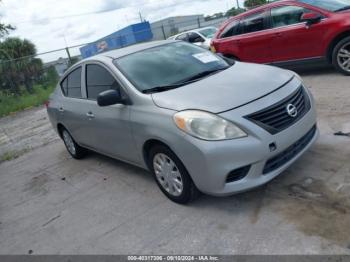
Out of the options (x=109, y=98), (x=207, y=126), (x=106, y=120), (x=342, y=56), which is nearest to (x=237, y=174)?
(x=207, y=126)

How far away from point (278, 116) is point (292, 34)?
509cm

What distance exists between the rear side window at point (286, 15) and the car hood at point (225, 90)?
13.8ft

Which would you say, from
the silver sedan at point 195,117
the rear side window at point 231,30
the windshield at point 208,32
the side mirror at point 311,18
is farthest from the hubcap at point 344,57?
the windshield at point 208,32

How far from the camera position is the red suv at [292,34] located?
7.41m

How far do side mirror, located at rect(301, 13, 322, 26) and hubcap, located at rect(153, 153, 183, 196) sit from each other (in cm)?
527

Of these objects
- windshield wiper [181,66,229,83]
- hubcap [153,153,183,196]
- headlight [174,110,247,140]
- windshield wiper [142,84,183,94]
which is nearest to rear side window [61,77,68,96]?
windshield wiper [142,84,183,94]

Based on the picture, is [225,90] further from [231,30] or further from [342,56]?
[231,30]

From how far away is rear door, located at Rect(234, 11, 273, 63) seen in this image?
8.61 meters

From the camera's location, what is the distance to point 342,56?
24.2ft

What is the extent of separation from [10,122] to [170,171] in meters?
10.1


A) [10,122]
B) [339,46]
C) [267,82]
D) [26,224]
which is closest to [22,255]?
[26,224]

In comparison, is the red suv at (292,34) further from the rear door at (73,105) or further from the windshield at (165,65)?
the rear door at (73,105)

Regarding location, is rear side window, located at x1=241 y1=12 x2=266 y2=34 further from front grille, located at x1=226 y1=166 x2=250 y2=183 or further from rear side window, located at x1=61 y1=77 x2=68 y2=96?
front grille, located at x1=226 y1=166 x2=250 y2=183

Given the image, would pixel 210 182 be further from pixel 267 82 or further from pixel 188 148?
pixel 267 82
